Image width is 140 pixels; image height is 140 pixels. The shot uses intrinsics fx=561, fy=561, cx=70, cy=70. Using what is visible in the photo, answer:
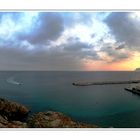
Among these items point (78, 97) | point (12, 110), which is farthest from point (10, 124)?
point (78, 97)

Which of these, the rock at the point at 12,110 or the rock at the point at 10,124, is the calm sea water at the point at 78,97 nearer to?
the rock at the point at 12,110

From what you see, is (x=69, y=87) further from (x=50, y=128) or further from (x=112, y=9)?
(x=112, y=9)

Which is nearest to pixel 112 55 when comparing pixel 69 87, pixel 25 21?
pixel 69 87

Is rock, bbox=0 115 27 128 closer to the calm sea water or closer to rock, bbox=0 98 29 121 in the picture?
rock, bbox=0 98 29 121

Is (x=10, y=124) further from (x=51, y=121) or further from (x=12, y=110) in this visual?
(x=51, y=121)

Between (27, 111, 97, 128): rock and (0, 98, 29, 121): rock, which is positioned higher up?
(0, 98, 29, 121): rock

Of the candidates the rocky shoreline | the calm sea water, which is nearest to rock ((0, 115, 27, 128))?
the rocky shoreline
